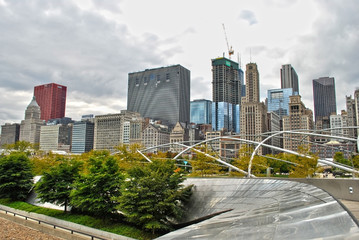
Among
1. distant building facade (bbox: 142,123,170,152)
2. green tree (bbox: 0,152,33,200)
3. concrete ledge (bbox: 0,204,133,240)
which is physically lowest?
concrete ledge (bbox: 0,204,133,240)

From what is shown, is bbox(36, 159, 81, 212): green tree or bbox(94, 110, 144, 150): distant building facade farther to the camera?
bbox(94, 110, 144, 150): distant building facade

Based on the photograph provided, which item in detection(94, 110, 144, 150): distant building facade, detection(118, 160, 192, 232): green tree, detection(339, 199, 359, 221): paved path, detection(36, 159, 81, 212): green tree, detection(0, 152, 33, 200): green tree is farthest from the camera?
detection(94, 110, 144, 150): distant building facade

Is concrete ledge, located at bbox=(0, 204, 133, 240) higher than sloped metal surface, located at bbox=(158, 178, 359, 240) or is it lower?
lower

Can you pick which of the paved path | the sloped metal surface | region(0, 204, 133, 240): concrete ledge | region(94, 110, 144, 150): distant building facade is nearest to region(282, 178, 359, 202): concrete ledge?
the paved path

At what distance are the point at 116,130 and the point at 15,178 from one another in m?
161

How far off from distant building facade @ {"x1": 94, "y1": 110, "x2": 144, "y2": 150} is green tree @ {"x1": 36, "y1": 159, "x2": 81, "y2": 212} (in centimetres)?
15521

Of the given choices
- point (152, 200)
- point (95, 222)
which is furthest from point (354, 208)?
point (95, 222)

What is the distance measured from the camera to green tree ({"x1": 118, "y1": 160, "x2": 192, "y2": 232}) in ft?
59.6

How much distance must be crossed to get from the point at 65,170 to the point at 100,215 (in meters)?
6.57

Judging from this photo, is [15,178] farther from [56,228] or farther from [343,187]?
[343,187]

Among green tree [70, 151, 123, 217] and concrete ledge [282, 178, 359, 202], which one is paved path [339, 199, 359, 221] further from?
green tree [70, 151, 123, 217]

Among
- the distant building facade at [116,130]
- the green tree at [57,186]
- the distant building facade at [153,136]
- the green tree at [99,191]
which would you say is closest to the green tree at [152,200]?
the green tree at [99,191]

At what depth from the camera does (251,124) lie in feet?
543

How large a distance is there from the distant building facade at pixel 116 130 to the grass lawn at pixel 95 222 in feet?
503
